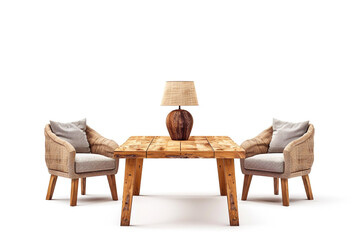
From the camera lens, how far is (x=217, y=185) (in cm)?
748

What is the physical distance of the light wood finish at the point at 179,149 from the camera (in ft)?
17.4

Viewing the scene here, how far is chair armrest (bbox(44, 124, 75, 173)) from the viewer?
632 cm

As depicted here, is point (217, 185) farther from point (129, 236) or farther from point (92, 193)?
point (129, 236)

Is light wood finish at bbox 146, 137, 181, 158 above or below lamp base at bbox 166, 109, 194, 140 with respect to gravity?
below

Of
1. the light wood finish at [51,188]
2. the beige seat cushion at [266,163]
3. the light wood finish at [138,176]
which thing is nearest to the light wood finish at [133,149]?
the light wood finish at [138,176]

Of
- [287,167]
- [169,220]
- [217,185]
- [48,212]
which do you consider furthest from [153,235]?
[217,185]

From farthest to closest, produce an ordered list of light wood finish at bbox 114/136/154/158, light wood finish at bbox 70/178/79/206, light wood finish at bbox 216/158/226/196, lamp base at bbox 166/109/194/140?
light wood finish at bbox 216/158/226/196
lamp base at bbox 166/109/194/140
light wood finish at bbox 70/178/79/206
light wood finish at bbox 114/136/154/158

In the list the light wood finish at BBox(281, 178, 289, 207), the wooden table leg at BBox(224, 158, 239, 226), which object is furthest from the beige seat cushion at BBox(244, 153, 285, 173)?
the wooden table leg at BBox(224, 158, 239, 226)

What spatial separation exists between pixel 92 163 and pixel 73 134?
0.74 m

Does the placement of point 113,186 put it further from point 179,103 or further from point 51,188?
point 179,103

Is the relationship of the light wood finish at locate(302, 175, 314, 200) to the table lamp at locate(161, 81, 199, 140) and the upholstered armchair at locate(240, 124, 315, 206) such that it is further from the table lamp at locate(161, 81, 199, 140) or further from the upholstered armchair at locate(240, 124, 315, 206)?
the table lamp at locate(161, 81, 199, 140)

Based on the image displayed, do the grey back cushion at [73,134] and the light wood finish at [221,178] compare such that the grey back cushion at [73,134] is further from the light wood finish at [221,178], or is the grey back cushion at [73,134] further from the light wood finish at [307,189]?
the light wood finish at [307,189]

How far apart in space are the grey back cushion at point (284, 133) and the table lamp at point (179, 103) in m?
1.13

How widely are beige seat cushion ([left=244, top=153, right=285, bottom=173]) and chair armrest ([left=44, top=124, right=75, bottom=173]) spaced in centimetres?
207
